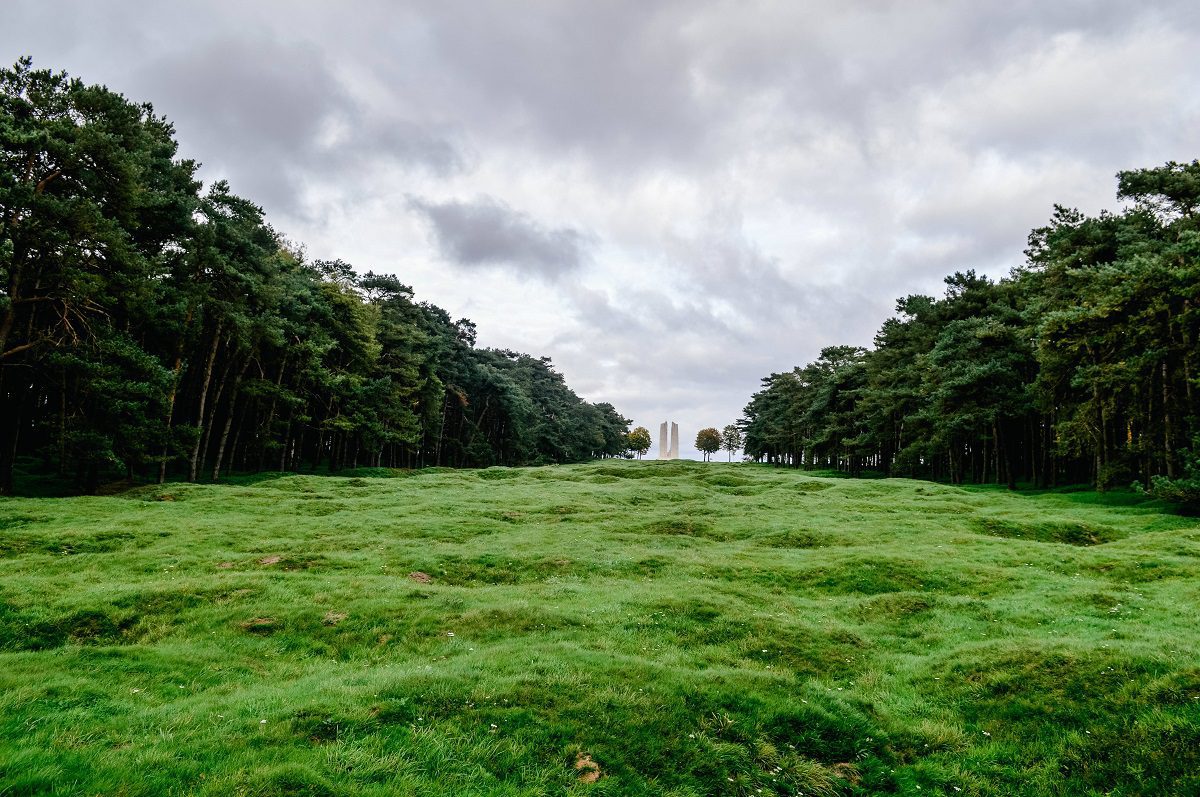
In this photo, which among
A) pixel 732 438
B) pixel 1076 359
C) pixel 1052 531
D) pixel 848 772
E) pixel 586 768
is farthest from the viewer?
pixel 732 438

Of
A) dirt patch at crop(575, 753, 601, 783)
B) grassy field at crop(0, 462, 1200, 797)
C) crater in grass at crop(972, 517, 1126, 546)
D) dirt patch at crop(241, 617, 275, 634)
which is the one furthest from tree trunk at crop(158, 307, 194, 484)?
crater in grass at crop(972, 517, 1126, 546)

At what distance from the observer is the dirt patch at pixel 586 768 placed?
7.93 meters

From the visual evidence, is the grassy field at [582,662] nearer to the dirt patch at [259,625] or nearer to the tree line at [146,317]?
the dirt patch at [259,625]

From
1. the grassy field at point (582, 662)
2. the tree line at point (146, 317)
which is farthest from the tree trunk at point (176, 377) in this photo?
the grassy field at point (582, 662)

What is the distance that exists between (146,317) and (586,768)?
40.1 m

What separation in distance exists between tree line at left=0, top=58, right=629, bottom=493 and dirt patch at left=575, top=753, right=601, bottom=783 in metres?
32.6

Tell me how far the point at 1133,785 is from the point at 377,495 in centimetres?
3889

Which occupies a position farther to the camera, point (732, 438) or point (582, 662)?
point (732, 438)

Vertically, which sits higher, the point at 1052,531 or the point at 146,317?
the point at 146,317

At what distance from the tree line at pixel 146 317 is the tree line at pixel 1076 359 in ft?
180

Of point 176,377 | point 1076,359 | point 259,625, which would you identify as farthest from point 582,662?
point 1076,359

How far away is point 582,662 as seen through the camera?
37.6 ft

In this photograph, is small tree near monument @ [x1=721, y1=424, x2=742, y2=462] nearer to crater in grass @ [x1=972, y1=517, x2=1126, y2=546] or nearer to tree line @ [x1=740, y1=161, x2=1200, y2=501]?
tree line @ [x1=740, y1=161, x2=1200, y2=501]

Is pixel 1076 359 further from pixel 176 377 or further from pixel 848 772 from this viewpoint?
pixel 176 377
